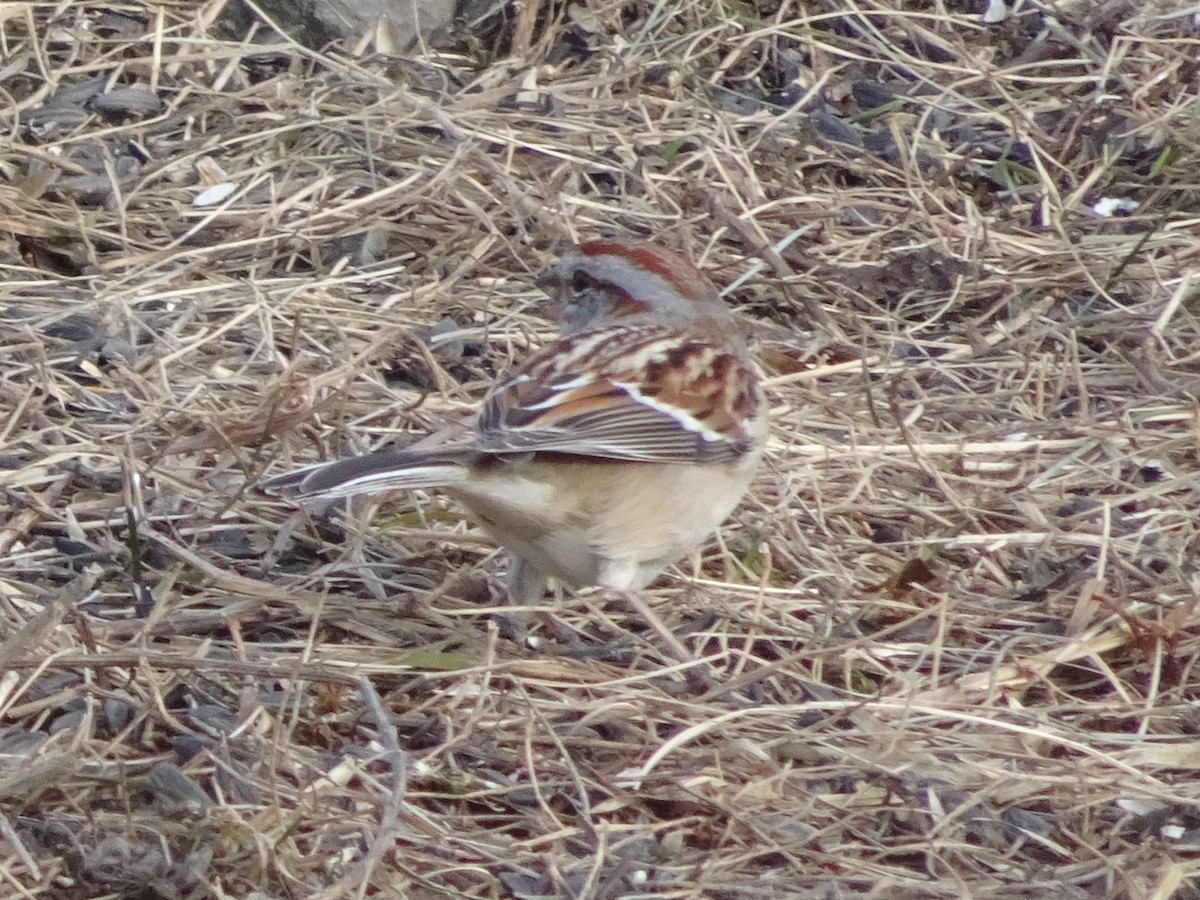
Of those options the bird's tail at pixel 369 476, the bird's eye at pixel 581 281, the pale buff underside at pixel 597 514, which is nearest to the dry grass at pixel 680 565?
the pale buff underside at pixel 597 514

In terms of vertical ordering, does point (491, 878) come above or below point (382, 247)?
above

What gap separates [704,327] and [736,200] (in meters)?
1.17

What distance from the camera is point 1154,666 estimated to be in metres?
2.98

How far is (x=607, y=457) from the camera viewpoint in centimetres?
293

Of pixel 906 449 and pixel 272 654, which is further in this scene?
pixel 906 449

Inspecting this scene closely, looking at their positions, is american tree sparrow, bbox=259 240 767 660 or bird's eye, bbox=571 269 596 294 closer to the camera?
american tree sparrow, bbox=259 240 767 660

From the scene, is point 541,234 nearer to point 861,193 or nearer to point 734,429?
point 861,193

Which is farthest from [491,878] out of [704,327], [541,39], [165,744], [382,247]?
[541,39]

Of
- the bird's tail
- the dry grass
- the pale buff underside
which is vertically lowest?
the dry grass

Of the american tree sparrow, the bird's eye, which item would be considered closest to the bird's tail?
the american tree sparrow

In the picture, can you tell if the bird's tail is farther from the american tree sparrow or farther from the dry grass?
the dry grass

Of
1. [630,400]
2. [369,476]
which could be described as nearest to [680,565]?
[630,400]

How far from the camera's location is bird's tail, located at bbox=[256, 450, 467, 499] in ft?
8.55

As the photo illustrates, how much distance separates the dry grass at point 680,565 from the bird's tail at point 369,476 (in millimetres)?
276
